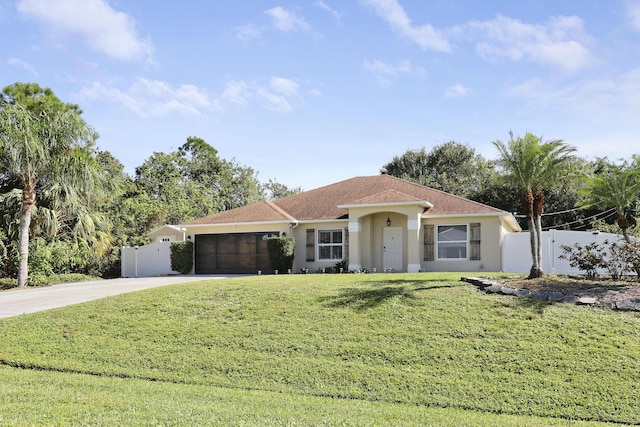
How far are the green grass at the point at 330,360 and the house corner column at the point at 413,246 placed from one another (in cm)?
897

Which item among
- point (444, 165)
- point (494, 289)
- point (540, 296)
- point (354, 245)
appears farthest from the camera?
point (444, 165)

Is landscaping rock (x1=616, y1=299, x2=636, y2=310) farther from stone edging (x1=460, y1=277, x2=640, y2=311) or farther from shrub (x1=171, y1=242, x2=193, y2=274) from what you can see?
shrub (x1=171, y1=242, x2=193, y2=274)

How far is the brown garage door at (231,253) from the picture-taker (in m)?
25.2

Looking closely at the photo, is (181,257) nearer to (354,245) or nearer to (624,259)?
(354,245)

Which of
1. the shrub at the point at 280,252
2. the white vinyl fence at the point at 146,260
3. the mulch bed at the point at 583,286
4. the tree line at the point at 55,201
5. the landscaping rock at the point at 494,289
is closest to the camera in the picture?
the mulch bed at the point at 583,286

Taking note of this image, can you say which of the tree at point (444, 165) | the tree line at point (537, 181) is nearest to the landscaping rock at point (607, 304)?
the tree line at point (537, 181)

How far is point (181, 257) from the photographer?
2575cm

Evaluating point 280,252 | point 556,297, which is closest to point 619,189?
point 556,297

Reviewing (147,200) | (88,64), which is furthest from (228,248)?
(88,64)

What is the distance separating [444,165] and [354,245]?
25166mm

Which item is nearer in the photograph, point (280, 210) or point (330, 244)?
point (330, 244)

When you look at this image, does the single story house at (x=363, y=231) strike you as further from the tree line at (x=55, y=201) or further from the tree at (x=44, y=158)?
the tree at (x=44, y=158)

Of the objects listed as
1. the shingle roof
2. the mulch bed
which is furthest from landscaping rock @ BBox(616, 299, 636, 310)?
the shingle roof

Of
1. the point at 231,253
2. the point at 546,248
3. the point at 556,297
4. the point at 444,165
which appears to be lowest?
the point at 556,297
